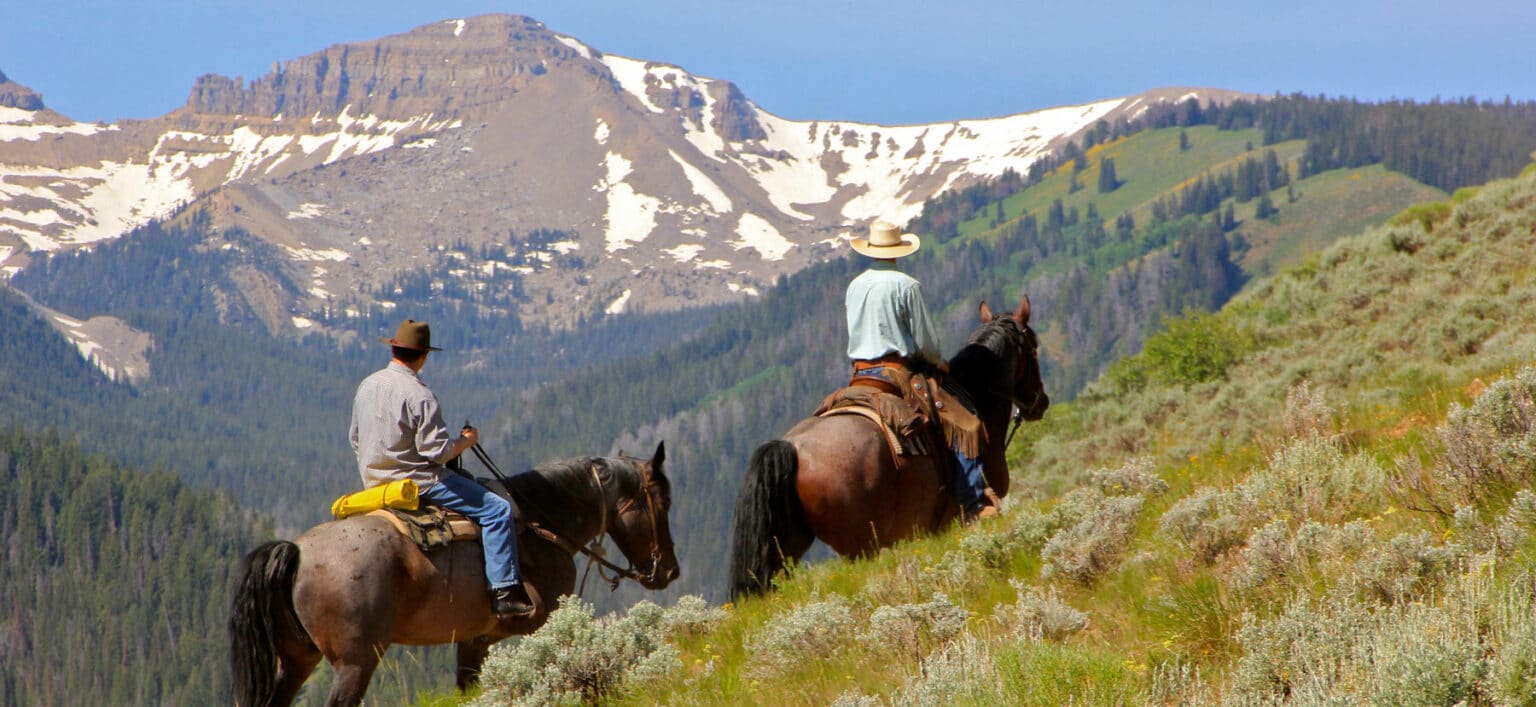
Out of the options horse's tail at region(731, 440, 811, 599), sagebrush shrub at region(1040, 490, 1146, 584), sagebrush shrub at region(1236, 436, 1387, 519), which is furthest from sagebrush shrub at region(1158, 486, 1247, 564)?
horse's tail at region(731, 440, 811, 599)

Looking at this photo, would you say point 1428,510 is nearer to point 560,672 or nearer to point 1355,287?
point 560,672

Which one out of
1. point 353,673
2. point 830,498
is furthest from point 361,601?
point 830,498

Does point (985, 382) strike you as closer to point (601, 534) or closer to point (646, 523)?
point (646, 523)

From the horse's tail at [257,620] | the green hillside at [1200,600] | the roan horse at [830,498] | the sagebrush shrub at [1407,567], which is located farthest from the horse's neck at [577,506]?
the sagebrush shrub at [1407,567]

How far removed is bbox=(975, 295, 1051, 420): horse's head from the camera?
13648 millimetres

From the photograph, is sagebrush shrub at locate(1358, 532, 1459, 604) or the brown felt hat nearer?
sagebrush shrub at locate(1358, 532, 1459, 604)

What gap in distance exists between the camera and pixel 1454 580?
5.52 meters

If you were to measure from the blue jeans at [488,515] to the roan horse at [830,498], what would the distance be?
6.54 feet

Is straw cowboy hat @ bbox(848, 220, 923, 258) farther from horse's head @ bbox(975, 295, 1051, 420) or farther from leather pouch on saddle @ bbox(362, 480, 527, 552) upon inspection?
leather pouch on saddle @ bbox(362, 480, 527, 552)

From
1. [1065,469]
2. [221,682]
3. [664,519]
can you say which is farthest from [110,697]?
[664,519]

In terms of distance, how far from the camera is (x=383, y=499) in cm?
1039

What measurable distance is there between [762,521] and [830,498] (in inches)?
27.5

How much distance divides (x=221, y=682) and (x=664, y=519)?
626 ft

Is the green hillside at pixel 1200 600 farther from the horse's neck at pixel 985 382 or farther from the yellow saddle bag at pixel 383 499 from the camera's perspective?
the yellow saddle bag at pixel 383 499
